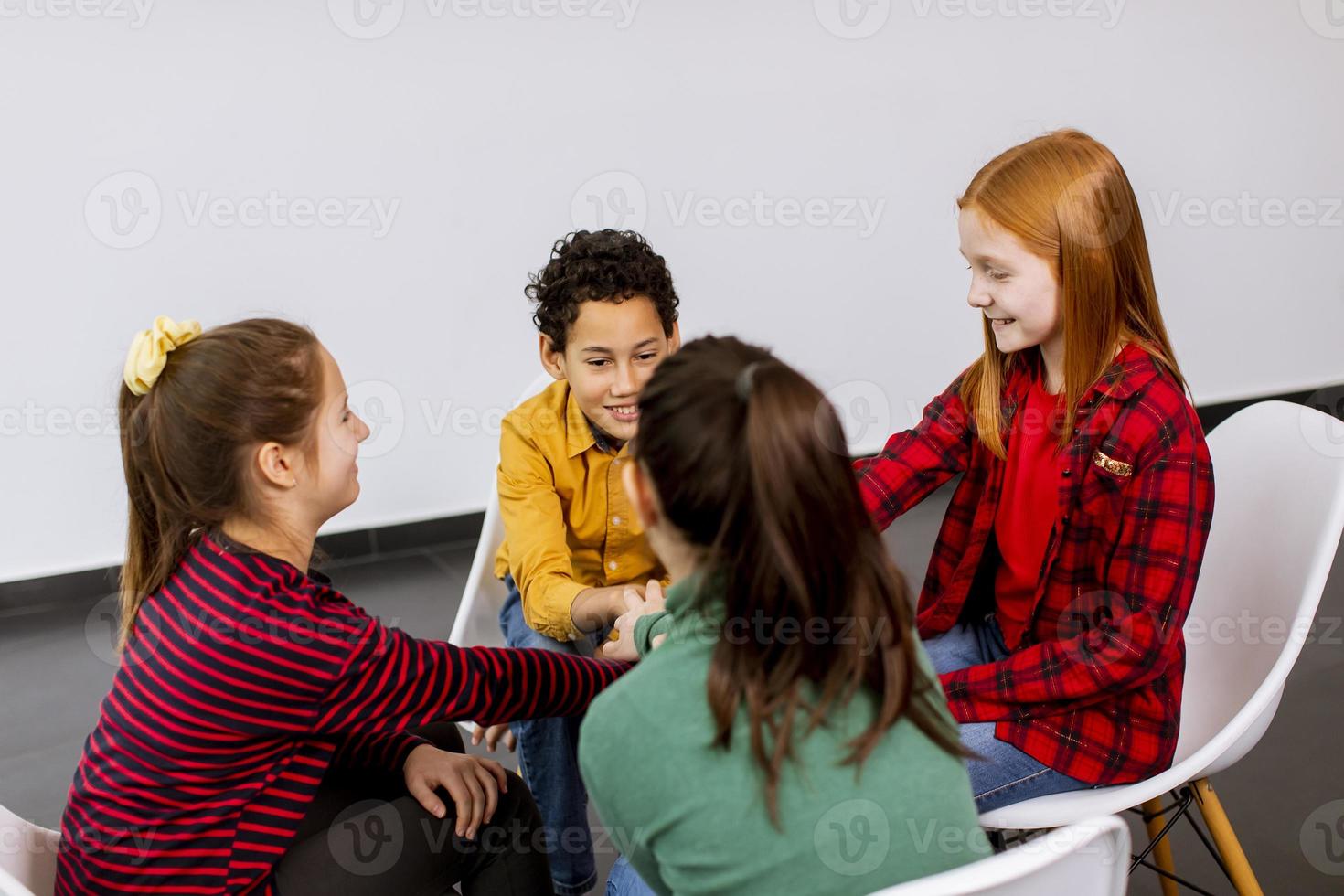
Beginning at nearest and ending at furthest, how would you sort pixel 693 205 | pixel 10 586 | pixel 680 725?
pixel 680 725, pixel 10 586, pixel 693 205

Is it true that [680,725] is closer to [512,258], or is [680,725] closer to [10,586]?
[512,258]

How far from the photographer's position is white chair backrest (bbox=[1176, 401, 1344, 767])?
1397 millimetres

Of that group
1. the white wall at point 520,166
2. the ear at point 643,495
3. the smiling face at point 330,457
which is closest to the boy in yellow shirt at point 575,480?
the smiling face at point 330,457

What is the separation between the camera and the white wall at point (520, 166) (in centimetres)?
279

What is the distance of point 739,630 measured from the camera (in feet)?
3.09

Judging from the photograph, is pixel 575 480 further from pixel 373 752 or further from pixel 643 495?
pixel 643 495

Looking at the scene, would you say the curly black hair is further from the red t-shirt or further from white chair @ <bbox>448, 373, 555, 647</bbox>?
the red t-shirt

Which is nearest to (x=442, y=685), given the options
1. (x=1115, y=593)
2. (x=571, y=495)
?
(x=571, y=495)

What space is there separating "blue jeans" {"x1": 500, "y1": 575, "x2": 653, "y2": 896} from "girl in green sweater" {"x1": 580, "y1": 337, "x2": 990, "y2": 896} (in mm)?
656

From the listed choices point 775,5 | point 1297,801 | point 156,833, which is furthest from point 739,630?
point 775,5

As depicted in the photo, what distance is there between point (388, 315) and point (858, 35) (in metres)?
1.49

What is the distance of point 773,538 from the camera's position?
0.92 meters

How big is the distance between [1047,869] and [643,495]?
418 millimetres

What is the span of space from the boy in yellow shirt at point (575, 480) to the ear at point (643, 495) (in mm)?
549
